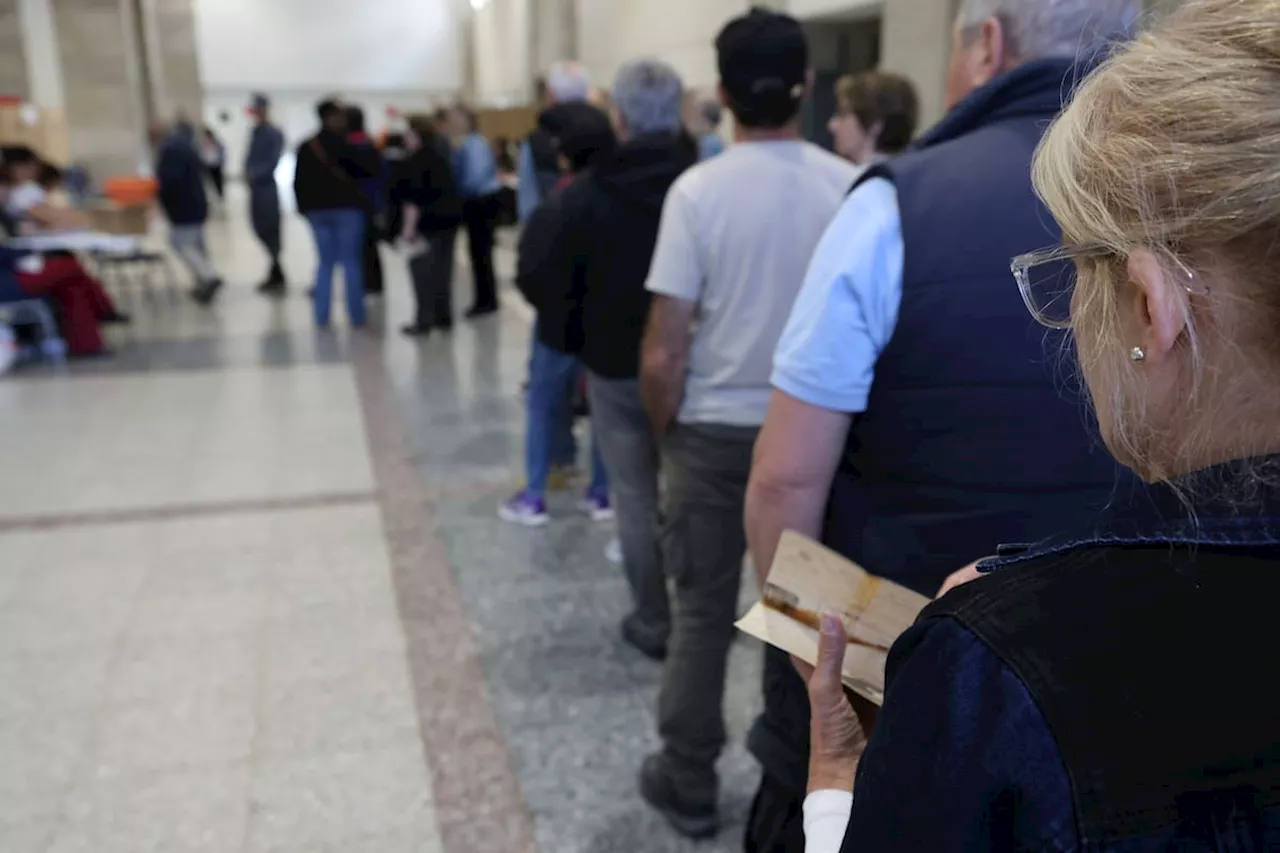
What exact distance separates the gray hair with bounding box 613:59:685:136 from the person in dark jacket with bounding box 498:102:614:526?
0.59ft

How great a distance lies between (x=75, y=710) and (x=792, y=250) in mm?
2168

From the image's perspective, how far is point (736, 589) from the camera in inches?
85.5

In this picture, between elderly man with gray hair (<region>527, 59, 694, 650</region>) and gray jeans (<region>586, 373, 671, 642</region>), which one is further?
gray jeans (<region>586, 373, 671, 642</region>)

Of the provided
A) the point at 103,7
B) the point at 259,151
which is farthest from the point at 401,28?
the point at 259,151

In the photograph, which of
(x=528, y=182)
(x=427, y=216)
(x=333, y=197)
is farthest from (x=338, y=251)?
(x=528, y=182)

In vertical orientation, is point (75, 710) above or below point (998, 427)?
below

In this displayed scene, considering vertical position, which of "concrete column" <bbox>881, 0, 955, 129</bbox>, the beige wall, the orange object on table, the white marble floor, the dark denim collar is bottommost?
the white marble floor

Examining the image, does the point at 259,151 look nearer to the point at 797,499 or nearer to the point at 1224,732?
the point at 797,499

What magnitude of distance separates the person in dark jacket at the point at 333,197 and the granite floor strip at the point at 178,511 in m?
3.65

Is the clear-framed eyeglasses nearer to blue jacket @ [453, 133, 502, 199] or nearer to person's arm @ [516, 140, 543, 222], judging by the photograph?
person's arm @ [516, 140, 543, 222]

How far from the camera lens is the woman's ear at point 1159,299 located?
1.92 ft

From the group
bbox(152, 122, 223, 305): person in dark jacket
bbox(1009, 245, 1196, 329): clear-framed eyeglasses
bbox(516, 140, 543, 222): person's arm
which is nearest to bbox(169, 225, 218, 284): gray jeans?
bbox(152, 122, 223, 305): person in dark jacket

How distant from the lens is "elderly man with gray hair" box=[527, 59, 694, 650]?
2.56 metres

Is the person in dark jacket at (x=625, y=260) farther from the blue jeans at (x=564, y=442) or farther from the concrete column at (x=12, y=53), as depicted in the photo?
the concrete column at (x=12, y=53)
